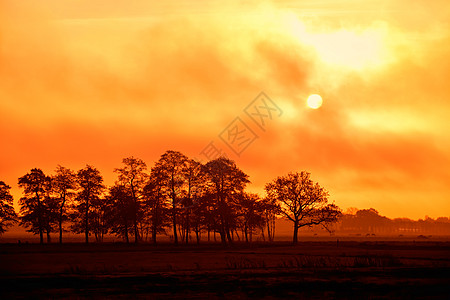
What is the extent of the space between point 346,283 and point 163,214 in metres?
68.2

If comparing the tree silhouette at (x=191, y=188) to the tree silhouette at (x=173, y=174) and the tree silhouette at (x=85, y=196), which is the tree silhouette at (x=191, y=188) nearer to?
the tree silhouette at (x=173, y=174)

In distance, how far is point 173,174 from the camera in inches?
4124

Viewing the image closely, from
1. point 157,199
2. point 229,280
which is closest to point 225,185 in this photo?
point 157,199

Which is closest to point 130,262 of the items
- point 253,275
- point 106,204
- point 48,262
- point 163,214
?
point 48,262

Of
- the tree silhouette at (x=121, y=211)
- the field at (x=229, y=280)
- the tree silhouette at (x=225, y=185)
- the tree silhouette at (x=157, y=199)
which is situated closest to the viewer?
the field at (x=229, y=280)

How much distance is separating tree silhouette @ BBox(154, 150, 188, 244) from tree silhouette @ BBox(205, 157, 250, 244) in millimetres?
6527

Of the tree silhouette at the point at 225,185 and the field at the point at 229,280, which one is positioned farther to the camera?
the tree silhouette at the point at 225,185

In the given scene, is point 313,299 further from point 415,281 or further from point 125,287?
point 125,287

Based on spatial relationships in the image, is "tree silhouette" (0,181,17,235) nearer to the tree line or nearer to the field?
the tree line

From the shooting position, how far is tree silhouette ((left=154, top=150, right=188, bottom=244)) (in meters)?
104

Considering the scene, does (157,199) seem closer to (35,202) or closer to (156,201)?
(156,201)

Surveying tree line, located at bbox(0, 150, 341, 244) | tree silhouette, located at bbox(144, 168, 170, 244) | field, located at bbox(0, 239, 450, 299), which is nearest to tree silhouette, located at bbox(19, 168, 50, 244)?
tree line, located at bbox(0, 150, 341, 244)

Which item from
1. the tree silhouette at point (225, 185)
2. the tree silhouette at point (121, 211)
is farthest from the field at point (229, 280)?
the tree silhouette at point (121, 211)

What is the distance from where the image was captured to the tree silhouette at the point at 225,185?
100 m
